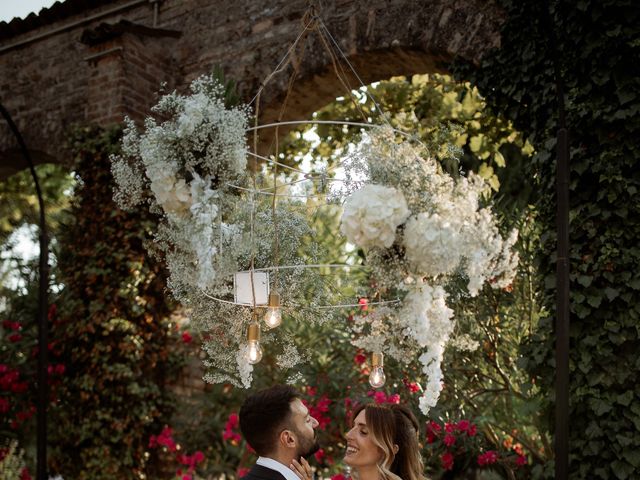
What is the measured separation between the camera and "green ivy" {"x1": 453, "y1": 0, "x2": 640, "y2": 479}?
4191 mm

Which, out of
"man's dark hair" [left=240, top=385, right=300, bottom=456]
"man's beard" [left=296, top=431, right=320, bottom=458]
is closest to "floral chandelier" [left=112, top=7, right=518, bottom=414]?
"man's dark hair" [left=240, top=385, right=300, bottom=456]

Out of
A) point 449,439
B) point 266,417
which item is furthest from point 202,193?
point 449,439

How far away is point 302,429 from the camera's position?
10.1 feet

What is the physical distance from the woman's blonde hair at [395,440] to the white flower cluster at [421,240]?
83cm

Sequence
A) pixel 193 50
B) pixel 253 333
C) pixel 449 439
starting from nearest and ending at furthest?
pixel 253 333 → pixel 449 439 → pixel 193 50

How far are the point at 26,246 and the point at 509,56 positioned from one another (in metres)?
9.46

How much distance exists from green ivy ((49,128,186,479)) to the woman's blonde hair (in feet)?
10.3

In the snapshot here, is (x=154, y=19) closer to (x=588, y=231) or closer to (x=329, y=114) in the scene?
(x=329, y=114)

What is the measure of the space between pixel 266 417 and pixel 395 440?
0.64m

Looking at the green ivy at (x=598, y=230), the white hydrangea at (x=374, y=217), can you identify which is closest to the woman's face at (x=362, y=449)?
the white hydrangea at (x=374, y=217)

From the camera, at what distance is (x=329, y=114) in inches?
308

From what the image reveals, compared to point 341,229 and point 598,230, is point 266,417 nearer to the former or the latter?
point 341,229

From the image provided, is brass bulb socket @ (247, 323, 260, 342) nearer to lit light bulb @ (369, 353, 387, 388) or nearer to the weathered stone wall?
lit light bulb @ (369, 353, 387, 388)

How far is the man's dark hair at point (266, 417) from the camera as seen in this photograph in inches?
119
